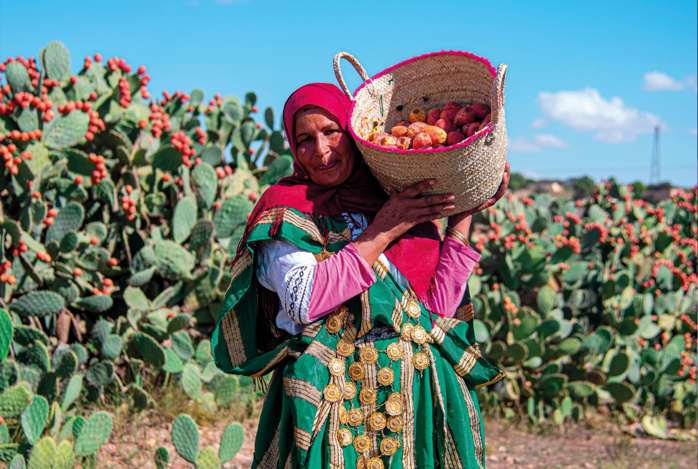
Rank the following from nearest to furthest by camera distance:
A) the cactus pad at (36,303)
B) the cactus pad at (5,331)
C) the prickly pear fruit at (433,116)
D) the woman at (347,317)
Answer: the woman at (347,317), the prickly pear fruit at (433,116), the cactus pad at (5,331), the cactus pad at (36,303)

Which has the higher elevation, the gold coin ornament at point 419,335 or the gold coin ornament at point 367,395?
the gold coin ornament at point 419,335

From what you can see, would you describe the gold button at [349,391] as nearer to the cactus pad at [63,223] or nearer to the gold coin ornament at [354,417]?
the gold coin ornament at [354,417]

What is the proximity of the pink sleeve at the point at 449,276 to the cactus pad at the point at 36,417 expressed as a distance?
204cm

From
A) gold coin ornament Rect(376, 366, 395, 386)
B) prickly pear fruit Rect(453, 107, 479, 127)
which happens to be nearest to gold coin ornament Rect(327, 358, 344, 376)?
gold coin ornament Rect(376, 366, 395, 386)

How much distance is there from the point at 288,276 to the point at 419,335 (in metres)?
0.44

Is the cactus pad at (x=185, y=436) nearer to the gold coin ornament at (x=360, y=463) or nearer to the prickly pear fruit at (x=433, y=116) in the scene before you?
the gold coin ornament at (x=360, y=463)

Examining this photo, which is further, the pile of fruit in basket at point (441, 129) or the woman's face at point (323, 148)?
the woman's face at point (323, 148)

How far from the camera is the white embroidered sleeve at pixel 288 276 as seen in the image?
162 cm

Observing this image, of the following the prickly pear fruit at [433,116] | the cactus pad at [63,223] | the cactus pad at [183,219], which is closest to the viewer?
the prickly pear fruit at [433,116]

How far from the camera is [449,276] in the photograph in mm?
1871

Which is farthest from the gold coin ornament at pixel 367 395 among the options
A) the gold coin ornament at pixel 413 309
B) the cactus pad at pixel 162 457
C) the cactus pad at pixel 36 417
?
the cactus pad at pixel 36 417

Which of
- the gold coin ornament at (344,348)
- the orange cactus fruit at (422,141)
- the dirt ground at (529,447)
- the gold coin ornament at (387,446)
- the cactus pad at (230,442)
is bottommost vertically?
the dirt ground at (529,447)

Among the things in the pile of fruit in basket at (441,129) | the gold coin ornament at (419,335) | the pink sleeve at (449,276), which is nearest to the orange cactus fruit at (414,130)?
the pile of fruit in basket at (441,129)

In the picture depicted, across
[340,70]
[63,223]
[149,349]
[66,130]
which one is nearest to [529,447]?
[149,349]
